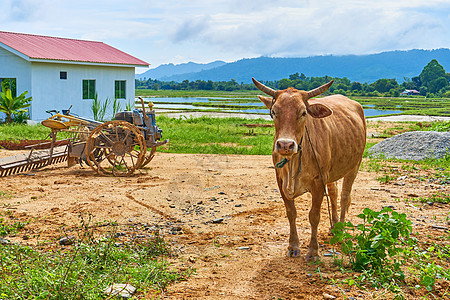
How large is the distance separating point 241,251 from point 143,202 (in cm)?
284

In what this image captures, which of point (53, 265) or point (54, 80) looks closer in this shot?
point (53, 265)

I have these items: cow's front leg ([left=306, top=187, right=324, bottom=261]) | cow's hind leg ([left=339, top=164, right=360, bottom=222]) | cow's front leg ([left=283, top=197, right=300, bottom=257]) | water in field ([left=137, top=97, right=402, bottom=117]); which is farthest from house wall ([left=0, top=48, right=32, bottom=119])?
cow's front leg ([left=306, top=187, right=324, bottom=261])

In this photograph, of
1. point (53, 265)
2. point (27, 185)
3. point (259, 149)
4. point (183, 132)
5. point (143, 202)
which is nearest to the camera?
point (53, 265)

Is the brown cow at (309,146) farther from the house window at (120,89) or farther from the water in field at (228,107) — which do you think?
the water in field at (228,107)

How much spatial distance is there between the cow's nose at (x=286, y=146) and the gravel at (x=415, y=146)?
939 centimetres

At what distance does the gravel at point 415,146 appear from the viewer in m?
13.3

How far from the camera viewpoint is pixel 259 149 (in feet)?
49.1

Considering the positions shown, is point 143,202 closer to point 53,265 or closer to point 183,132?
point 53,265

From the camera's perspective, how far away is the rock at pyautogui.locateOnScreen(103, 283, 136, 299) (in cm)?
435

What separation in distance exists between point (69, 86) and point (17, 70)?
2.45 meters

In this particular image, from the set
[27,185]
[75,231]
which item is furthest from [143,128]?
[75,231]

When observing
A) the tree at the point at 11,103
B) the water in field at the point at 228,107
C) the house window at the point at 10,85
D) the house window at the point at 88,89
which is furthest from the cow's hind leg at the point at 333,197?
the water in field at the point at 228,107

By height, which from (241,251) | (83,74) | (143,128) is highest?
(83,74)

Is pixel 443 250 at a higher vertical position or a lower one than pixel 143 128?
lower
